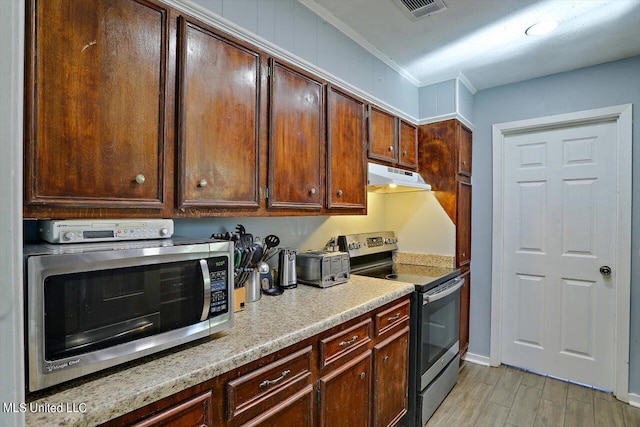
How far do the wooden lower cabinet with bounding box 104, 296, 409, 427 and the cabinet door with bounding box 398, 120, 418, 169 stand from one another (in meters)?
1.24

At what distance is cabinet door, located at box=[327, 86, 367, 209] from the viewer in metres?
1.98

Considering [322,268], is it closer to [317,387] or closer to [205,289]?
[317,387]

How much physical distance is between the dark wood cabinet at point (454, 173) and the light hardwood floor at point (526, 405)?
0.41 meters

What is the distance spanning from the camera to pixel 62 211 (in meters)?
0.98

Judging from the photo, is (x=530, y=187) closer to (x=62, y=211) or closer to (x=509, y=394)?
(x=509, y=394)

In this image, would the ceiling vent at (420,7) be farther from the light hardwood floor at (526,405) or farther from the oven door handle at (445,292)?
the light hardwood floor at (526,405)

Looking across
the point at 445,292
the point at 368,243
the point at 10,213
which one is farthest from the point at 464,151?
the point at 10,213

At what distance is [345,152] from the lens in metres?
2.09

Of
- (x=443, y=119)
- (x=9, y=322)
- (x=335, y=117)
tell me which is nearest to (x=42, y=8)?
(x=9, y=322)

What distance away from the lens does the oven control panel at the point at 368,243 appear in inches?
99.0

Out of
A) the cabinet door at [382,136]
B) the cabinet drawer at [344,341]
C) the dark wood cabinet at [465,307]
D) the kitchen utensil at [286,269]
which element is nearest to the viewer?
the cabinet drawer at [344,341]

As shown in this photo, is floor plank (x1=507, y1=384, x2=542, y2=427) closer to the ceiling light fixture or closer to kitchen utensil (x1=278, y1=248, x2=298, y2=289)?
kitchen utensil (x1=278, y1=248, x2=298, y2=289)

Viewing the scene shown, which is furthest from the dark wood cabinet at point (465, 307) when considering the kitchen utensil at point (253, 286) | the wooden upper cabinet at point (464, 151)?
the kitchen utensil at point (253, 286)

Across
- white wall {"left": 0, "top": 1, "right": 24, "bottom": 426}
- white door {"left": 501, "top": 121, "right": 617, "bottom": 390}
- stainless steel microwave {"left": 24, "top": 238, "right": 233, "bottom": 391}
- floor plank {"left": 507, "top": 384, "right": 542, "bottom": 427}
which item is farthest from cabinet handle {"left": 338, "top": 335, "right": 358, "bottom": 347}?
white door {"left": 501, "top": 121, "right": 617, "bottom": 390}
